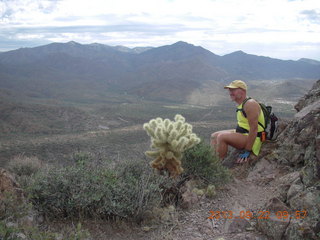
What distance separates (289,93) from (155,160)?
78860mm

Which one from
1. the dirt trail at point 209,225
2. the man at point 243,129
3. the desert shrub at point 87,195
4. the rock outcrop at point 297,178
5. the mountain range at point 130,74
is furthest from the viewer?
the mountain range at point 130,74

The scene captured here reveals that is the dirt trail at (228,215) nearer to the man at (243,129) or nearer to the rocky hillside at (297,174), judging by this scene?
the rocky hillside at (297,174)

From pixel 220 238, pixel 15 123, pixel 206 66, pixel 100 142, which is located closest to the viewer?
pixel 220 238

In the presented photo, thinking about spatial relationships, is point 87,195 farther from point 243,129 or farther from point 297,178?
point 243,129

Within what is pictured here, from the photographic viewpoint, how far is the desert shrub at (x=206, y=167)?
486 cm

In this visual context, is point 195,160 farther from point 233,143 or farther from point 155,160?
point 233,143

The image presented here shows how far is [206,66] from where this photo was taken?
157875 millimetres

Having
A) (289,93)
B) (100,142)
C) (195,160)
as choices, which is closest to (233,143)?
(195,160)

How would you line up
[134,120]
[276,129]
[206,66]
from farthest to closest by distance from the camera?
[206,66] < [134,120] < [276,129]

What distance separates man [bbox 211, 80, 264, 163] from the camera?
526 centimetres
